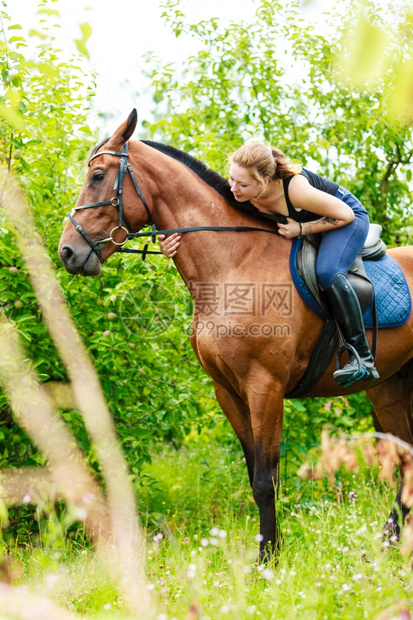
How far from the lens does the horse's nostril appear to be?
131 inches

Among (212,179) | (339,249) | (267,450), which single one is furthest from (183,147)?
(267,450)

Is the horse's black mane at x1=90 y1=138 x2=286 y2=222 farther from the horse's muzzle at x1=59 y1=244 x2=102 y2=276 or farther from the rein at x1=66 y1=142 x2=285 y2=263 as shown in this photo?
the horse's muzzle at x1=59 y1=244 x2=102 y2=276

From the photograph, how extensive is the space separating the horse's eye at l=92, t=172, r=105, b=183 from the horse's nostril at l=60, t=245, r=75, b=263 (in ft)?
1.42

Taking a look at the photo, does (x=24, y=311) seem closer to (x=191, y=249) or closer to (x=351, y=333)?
(x=191, y=249)

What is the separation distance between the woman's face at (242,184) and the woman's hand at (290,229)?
259 mm

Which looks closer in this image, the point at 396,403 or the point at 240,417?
the point at 240,417

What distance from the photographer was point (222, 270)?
348cm

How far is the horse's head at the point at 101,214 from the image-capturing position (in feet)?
11.0

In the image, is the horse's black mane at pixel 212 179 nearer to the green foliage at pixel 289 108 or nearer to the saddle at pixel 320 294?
the saddle at pixel 320 294

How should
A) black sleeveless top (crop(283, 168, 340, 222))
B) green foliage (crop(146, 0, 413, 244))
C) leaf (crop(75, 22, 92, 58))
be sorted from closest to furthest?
leaf (crop(75, 22, 92, 58)) < black sleeveless top (crop(283, 168, 340, 222)) < green foliage (crop(146, 0, 413, 244))

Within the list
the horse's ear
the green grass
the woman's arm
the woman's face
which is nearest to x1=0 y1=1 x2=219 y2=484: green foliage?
the green grass

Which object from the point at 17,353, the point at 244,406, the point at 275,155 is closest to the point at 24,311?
the point at 17,353

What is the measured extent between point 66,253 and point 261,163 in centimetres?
121

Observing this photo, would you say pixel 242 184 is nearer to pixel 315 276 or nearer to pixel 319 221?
pixel 319 221
